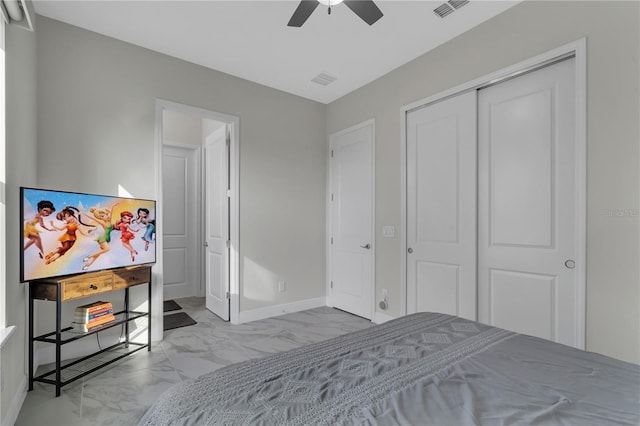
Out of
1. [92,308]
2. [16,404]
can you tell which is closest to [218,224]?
[92,308]

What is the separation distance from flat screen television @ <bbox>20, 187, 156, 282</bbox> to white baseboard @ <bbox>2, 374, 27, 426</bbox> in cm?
70

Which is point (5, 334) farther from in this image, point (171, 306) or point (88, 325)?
point (171, 306)

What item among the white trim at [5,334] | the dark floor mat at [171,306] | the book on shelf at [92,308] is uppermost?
the white trim at [5,334]

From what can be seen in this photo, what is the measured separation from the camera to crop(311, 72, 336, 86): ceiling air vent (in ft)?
12.2

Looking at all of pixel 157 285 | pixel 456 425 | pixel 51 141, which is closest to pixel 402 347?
pixel 456 425

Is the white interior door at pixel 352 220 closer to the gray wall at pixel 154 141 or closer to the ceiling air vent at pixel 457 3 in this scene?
the gray wall at pixel 154 141

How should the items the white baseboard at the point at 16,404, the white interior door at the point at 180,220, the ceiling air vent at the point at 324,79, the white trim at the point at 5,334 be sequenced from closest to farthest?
1. the white trim at the point at 5,334
2. the white baseboard at the point at 16,404
3. the ceiling air vent at the point at 324,79
4. the white interior door at the point at 180,220

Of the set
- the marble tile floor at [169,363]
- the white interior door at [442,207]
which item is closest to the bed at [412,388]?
the marble tile floor at [169,363]

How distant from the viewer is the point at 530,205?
8.18ft

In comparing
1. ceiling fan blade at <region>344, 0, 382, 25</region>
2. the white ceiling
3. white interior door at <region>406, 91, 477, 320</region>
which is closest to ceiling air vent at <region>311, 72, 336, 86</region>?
the white ceiling

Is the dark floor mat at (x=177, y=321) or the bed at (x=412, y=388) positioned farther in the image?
the dark floor mat at (x=177, y=321)

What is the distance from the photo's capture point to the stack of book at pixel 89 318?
240cm

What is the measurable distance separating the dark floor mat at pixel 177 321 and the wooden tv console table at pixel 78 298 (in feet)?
1.84

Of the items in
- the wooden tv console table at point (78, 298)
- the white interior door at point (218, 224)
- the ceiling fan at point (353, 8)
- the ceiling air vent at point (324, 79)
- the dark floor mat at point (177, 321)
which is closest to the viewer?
the ceiling fan at point (353, 8)
